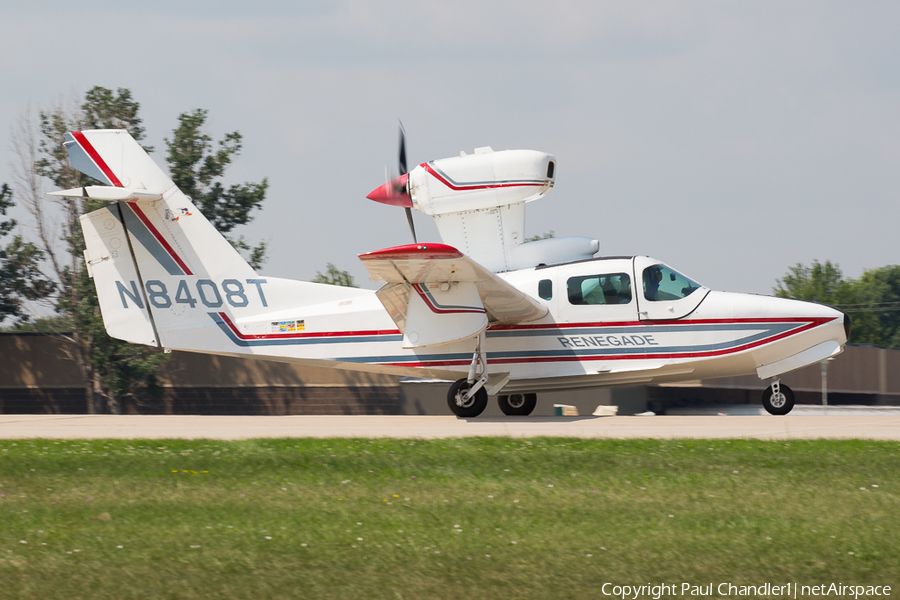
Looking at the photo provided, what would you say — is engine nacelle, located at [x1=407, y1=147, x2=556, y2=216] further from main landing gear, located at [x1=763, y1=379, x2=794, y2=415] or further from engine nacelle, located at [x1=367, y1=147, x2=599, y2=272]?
main landing gear, located at [x1=763, y1=379, x2=794, y2=415]

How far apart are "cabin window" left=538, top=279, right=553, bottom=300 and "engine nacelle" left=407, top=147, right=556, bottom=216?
137 centimetres

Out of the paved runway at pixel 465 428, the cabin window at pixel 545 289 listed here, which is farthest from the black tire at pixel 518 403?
the cabin window at pixel 545 289

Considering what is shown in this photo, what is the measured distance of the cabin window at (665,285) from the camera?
13523 millimetres

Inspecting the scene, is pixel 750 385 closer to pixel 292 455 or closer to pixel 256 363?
pixel 256 363

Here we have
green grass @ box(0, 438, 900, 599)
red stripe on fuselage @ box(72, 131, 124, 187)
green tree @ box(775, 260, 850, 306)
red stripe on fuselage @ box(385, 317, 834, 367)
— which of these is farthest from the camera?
green tree @ box(775, 260, 850, 306)

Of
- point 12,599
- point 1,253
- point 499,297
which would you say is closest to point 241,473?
point 12,599

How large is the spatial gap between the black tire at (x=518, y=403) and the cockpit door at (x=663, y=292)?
104 inches

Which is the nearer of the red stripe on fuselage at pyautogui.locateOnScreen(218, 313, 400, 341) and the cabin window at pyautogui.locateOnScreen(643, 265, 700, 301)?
the cabin window at pyautogui.locateOnScreen(643, 265, 700, 301)

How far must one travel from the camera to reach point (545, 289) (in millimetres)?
14000

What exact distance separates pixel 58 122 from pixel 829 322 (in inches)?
901

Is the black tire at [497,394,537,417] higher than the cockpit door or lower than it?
lower

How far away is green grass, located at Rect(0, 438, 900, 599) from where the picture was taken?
4836 millimetres

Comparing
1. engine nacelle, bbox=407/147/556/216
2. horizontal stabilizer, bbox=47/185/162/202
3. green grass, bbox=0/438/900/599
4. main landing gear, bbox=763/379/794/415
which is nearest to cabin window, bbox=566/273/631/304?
engine nacelle, bbox=407/147/556/216

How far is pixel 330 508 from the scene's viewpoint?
6.48m
